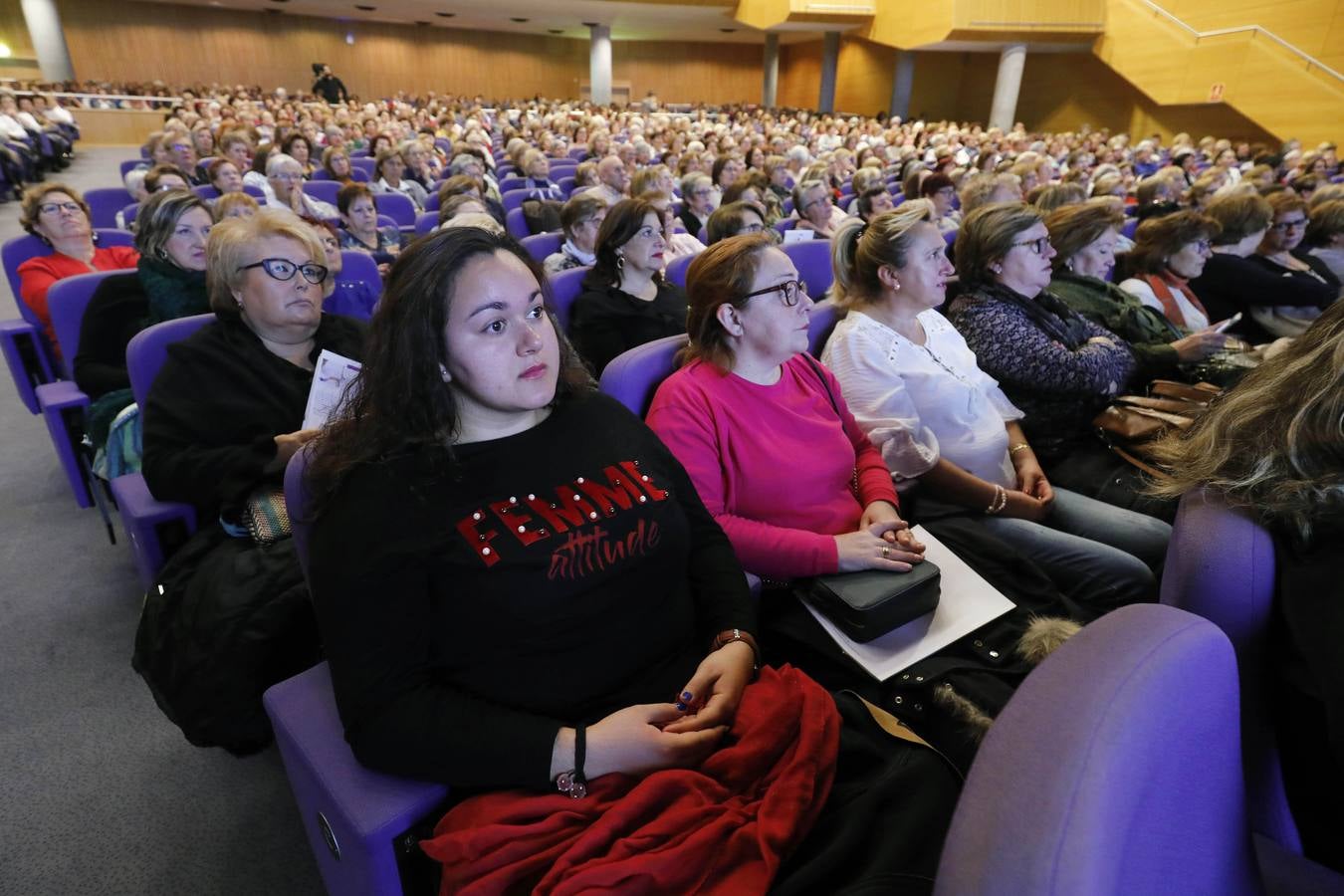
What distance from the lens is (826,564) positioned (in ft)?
4.50

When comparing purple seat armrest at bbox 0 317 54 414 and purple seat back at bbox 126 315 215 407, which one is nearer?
purple seat back at bbox 126 315 215 407

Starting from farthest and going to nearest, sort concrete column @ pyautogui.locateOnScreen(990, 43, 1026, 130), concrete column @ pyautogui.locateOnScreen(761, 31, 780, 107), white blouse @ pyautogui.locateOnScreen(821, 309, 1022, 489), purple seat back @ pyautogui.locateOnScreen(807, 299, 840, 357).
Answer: concrete column @ pyautogui.locateOnScreen(761, 31, 780, 107)
concrete column @ pyautogui.locateOnScreen(990, 43, 1026, 130)
purple seat back @ pyautogui.locateOnScreen(807, 299, 840, 357)
white blouse @ pyautogui.locateOnScreen(821, 309, 1022, 489)

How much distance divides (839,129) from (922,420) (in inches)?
568

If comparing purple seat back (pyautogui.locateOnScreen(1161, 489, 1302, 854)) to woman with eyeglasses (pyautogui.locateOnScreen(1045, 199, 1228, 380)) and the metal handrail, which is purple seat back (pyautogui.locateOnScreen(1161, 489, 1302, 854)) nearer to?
woman with eyeglasses (pyautogui.locateOnScreen(1045, 199, 1228, 380))

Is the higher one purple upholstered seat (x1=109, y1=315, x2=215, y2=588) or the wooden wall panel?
the wooden wall panel

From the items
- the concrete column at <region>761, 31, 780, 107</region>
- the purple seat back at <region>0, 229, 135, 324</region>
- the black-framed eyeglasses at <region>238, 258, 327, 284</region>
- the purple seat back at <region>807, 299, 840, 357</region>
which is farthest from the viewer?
the concrete column at <region>761, 31, 780, 107</region>

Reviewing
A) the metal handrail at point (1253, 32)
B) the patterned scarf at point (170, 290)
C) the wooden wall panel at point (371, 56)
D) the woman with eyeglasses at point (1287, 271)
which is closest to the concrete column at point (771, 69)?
the wooden wall panel at point (371, 56)

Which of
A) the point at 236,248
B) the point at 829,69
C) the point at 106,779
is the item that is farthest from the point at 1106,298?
the point at 829,69

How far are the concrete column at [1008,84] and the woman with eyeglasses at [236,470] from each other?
1767 cm

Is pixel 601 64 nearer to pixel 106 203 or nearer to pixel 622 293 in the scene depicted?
pixel 106 203

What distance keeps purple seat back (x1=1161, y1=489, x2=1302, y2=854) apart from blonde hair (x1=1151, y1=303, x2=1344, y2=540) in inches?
1.5

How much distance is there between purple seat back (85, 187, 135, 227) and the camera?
497cm

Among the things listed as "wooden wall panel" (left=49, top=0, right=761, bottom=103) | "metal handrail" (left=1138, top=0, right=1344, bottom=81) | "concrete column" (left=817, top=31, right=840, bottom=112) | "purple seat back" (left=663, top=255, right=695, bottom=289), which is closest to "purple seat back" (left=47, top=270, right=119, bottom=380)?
"purple seat back" (left=663, top=255, right=695, bottom=289)

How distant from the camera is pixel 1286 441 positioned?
917mm
